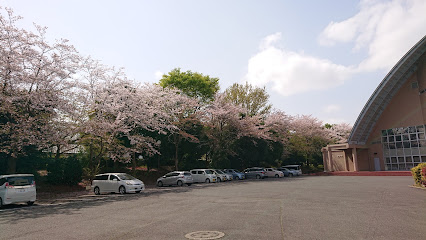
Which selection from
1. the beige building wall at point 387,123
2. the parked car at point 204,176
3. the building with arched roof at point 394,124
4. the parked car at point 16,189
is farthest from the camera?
the beige building wall at point 387,123

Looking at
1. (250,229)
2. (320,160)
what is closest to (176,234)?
(250,229)

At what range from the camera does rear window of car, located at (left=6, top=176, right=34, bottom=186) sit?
13972 mm

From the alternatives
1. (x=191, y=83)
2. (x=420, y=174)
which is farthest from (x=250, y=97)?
(x=420, y=174)

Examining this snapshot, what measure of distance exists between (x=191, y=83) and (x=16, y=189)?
30492 millimetres

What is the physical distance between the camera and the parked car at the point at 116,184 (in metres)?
19.3

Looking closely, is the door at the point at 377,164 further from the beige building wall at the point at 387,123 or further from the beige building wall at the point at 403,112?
the beige building wall at the point at 403,112

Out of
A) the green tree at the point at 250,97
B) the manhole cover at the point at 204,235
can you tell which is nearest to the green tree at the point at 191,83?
the green tree at the point at 250,97

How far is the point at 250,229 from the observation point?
7.25m

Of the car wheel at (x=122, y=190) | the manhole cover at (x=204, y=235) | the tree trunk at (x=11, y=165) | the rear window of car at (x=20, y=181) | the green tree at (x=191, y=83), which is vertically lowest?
the car wheel at (x=122, y=190)

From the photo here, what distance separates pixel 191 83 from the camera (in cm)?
4241

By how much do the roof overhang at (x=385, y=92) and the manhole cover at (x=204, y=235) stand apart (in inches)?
1445

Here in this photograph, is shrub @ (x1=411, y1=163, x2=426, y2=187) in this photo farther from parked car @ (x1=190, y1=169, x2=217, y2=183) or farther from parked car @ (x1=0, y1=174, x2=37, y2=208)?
parked car @ (x1=0, y1=174, x2=37, y2=208)

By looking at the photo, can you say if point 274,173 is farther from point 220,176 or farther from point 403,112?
point 403,112

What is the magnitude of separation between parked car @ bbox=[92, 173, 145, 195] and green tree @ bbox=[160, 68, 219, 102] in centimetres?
2256
